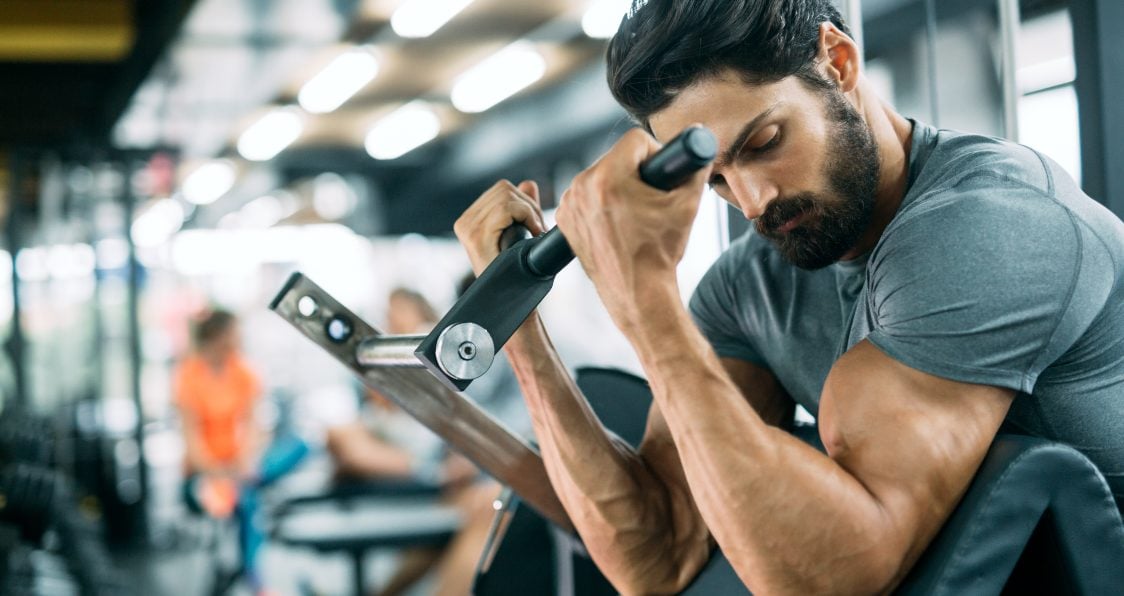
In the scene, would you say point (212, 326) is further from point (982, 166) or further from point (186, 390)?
point (982, 166)

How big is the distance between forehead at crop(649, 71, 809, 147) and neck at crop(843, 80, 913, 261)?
0.38 ft

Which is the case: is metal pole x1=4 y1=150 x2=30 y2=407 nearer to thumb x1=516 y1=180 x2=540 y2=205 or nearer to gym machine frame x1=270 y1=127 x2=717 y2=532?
gym machine frame x1=270 y1=127 x2=717 y2=532

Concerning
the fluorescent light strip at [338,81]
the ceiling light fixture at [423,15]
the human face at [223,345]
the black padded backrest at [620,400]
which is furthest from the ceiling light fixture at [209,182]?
the black padded backrest at [620,400]

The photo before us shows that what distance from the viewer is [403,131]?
29.5 feet

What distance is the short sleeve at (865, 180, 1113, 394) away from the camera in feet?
3.06

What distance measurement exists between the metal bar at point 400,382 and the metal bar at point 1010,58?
87 cm

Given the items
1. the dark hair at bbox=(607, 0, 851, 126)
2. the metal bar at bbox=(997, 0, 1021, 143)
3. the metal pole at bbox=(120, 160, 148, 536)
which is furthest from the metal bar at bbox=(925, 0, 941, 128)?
the metal pole at bbox=(120, 160, 148, 536)

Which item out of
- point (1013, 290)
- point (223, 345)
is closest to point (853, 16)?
point (1013, 290)

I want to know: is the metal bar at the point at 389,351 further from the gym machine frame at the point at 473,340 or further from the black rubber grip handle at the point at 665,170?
the black rubber grip handle at the point at 665,170

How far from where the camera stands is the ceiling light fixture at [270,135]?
809 centimetres

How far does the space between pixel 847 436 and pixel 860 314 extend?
23cm

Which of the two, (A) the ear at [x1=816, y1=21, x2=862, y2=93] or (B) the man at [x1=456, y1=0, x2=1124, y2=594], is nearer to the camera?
(B) the man at [x1=456, y1=0, x2=1124, y2=594]

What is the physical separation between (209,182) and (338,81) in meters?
4.01

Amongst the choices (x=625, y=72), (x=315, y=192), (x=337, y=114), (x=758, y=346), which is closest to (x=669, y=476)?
(x=758, y=346)
